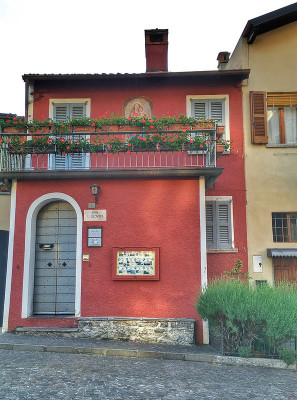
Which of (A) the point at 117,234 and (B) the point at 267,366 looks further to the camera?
(A) the point at 117,234

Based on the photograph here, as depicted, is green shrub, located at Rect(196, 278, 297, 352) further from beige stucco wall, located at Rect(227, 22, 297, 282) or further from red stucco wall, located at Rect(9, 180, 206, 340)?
beige stucco wall, located at Rect(227, 22, 297, 282)

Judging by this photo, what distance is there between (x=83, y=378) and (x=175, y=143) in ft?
17.6

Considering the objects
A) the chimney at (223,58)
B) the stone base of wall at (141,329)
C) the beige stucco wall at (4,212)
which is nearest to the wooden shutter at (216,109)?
the chimney at (223,58)

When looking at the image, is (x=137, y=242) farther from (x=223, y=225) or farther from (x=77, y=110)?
(x=77, y=110)

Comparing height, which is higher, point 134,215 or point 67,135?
point 67,135

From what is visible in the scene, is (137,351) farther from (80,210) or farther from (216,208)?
(216,208)

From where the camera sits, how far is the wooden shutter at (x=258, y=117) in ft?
36.8

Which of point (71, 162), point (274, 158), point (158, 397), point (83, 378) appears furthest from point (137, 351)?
point (274, 158)

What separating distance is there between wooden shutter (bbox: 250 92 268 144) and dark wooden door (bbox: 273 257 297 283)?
3.36 meters

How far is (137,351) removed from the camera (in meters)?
7.53

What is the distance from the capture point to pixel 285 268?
10.7 metres

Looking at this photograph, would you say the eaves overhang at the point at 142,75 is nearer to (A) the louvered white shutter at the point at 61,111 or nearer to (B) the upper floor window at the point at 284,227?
(A) the louvered white shutter at the point at 61,111

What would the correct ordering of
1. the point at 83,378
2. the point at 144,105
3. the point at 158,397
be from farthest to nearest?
the point at 144,105 → the point at 83,378 → the point at 158,397

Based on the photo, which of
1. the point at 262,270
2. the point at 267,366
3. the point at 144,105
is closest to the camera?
the point at 267,366
